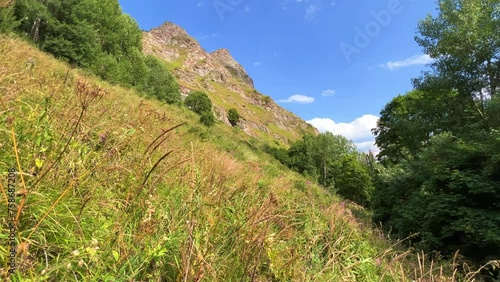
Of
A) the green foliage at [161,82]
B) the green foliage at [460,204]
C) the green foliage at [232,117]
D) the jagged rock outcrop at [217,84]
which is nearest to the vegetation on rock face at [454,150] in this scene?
the green foliage at [460,204]

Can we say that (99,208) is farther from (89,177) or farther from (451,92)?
(451,92)

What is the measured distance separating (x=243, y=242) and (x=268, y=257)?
274 millimetres

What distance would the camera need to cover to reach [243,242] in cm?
204

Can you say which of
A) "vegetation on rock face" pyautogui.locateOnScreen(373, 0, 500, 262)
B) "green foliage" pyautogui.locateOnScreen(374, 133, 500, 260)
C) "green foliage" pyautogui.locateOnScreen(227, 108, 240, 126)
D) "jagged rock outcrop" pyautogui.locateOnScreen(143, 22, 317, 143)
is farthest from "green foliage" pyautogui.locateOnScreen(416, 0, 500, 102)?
"jagged rock outcrop" pyautogui.locateOnScreen(143, 22, 317, 143)

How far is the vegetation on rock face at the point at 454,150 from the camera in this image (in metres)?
8.41

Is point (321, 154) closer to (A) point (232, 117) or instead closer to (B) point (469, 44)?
(B) point (469, 44)

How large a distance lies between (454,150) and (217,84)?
150 metres

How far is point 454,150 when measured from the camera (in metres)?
10.4

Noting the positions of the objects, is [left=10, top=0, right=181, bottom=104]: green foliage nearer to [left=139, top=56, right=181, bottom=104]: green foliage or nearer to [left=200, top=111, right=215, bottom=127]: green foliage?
[left=200, top=111, right=215, bottom=127]: green foliage

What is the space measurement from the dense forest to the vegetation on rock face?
0.12 ft

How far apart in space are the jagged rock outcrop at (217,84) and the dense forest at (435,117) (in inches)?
3584

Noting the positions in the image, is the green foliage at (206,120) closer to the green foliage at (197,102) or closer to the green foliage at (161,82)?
the green foliage at (161,82)

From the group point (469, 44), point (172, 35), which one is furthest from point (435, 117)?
point (172, 35)

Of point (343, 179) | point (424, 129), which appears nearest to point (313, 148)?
point (343, 179)
